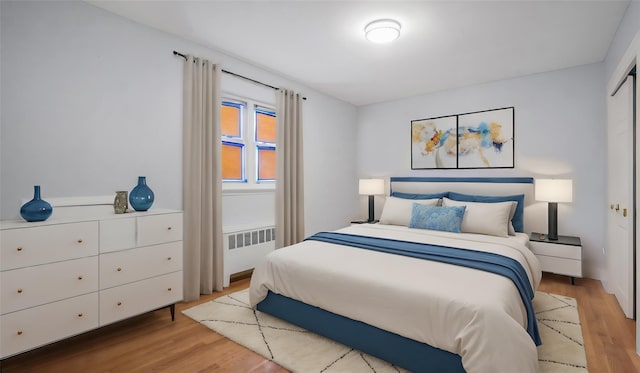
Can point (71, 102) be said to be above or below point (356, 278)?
above

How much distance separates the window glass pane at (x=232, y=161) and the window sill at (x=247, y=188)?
0.12 meters

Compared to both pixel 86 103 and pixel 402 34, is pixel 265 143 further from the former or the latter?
pixel 402 34

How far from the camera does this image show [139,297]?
7.50 feet

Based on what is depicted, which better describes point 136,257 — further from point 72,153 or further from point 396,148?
point 396,148

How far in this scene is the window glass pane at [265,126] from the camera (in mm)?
3900

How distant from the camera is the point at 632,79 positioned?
247 centimetres

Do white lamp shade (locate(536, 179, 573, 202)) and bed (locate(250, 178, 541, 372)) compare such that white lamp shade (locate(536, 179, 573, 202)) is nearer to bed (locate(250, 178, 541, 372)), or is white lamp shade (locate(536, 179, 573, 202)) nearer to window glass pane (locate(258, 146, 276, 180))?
bed (locate(250, 178, 541, 372))

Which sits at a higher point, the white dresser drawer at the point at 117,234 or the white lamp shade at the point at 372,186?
the white lamp shade at the point at 372,186

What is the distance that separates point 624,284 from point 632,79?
5.61ft

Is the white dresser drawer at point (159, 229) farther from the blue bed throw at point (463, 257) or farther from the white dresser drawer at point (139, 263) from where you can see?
the blue bed throw at point (463, 257)

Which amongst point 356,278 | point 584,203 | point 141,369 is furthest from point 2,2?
point 584,203

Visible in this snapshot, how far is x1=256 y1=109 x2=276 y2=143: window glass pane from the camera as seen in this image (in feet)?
12.8

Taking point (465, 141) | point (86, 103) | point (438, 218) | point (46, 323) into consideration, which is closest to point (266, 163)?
point (86, 103)

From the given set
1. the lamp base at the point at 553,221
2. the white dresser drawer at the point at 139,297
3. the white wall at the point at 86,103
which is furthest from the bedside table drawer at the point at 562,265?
the white wall at the point at 86,103
